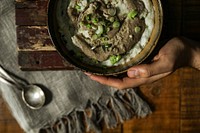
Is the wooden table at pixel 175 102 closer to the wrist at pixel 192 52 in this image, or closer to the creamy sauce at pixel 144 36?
the wrist at pixel 192 52

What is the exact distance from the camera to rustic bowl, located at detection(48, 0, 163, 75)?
124 centimetres

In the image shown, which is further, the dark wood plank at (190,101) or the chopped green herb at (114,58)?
the dark wood plank at (190,101)

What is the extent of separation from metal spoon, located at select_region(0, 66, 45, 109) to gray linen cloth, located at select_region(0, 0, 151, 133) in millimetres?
20

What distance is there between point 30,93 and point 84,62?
0.35m

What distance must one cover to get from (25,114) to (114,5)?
601mm

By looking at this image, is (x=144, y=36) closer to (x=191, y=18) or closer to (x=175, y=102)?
(x=191, y=18)

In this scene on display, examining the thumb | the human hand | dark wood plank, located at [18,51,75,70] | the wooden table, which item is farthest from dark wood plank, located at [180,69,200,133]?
dark wood plank, located at [18,51,75,70]

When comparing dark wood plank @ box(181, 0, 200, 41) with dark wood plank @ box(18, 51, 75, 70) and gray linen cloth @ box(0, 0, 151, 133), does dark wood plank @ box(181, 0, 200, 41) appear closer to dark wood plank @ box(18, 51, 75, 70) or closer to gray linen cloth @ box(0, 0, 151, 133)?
gray linen cloth @ box(0, 0, 151, 133)

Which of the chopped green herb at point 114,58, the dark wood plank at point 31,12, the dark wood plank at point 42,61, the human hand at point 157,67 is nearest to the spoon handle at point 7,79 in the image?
the dark wood plank at point 42,61

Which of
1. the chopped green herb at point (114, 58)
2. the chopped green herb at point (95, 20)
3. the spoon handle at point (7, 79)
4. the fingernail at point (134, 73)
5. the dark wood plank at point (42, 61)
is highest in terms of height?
the chopped green herb at point (95, 20)

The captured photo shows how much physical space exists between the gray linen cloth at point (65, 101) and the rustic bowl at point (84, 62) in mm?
272

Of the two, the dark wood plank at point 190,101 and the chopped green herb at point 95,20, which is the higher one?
the chopped green herb at point 95,20

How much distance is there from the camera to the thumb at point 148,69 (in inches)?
50.9

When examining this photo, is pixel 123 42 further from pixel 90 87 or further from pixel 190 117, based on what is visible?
pixel 190 117
